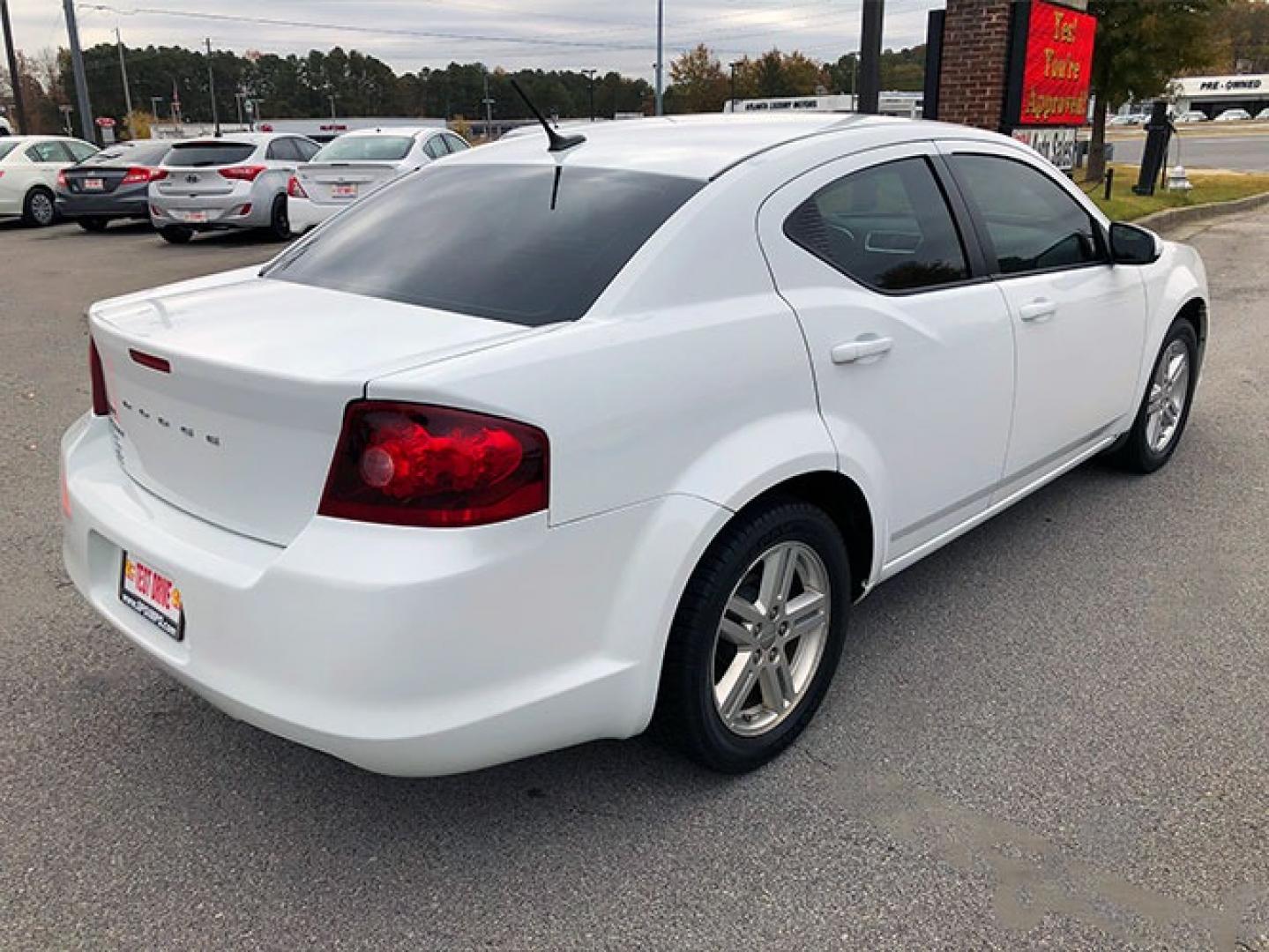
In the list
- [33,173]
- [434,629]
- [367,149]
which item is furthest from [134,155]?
[434,629]

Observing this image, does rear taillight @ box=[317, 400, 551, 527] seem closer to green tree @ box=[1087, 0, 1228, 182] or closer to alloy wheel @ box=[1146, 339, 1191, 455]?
alloy wheel @ box=[1146, 339, 1191, 455]

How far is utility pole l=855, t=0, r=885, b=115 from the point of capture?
10.9m

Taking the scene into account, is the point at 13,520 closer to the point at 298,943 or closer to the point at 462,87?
the point at 298,943

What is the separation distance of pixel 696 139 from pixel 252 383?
1.60 meters

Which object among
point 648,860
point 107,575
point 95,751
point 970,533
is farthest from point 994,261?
point 95,751

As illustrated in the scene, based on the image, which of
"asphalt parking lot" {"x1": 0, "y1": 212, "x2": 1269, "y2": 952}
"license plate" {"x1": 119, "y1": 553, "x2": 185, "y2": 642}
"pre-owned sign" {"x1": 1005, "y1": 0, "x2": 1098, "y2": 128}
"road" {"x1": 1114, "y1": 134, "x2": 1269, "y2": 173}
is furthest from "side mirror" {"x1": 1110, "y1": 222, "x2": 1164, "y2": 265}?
"road" {"x1": 1114, "y1": 134, "x2": 1269, "y2": 173}

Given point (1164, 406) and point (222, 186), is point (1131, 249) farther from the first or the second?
point (222, 186)

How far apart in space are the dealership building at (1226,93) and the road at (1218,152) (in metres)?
46.7

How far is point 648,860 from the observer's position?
2.49 metres

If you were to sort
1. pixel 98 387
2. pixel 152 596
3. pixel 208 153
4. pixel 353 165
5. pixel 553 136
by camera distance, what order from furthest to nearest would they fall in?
1. pixel 208 153
2. pixel 353 165
3. pixel 553 136
4. pixel 98 387
5. pixel 152 596

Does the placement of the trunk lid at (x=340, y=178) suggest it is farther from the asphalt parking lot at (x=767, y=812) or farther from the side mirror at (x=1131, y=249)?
the side mirror at (x=1131, y=249)

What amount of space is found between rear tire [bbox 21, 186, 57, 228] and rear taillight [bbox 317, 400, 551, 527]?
19.1 m

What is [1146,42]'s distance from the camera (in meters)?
18.8

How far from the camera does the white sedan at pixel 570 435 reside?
2.10 meters
